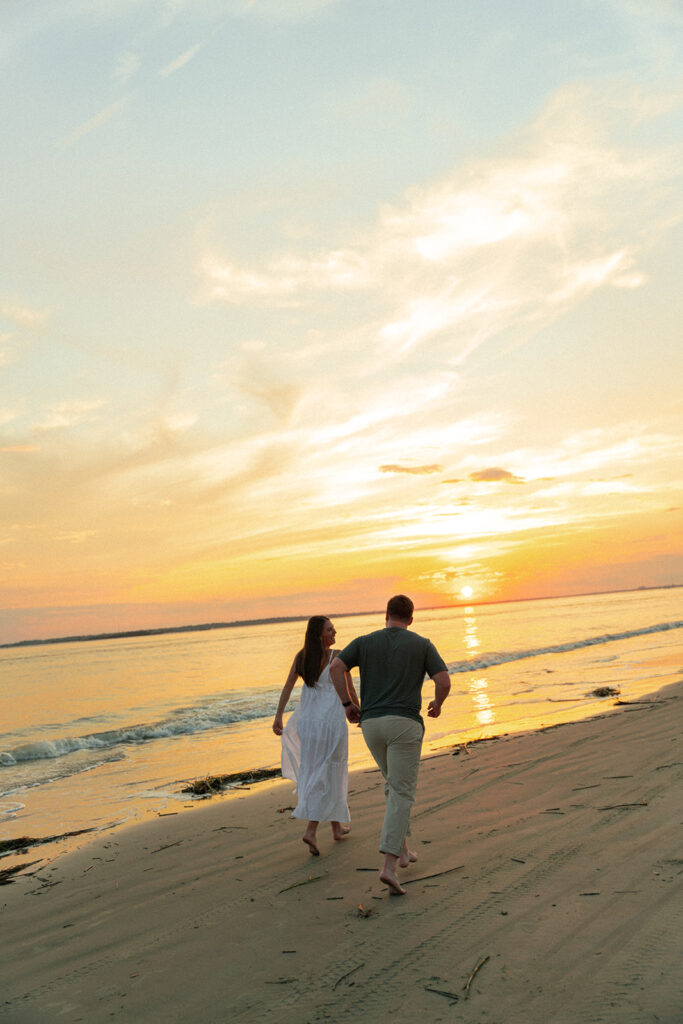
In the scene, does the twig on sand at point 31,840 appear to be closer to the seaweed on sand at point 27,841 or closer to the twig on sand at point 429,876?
the seaweed on sand at point 27,841

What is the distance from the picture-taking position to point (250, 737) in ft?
52.3

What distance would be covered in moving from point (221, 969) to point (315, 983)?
71cm

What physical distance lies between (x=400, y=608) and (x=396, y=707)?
76 cm

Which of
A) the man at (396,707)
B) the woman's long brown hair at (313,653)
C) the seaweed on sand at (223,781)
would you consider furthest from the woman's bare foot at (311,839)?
the seaweed on sand at (223,781)

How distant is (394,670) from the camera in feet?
18.5

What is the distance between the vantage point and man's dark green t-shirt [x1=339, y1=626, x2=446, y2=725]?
220 inches

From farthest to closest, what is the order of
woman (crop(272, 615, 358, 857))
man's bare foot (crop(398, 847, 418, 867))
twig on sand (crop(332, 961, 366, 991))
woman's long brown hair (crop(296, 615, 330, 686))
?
woman's long brown hair (crop(296, 615, 330, 686)) < woman (crop(272, 615, 358, 857)) < man's bare foot (crop(398, 847, 418, 867)) < twig on sand (crop(332, 961, 366, 991))

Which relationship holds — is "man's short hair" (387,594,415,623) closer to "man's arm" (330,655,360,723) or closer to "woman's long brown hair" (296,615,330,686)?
"man's arm" (330,655,360,723)

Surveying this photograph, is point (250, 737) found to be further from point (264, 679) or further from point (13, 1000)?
point (264, 679)

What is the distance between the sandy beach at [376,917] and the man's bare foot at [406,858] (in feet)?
0.36

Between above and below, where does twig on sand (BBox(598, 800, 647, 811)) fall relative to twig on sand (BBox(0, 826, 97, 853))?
above

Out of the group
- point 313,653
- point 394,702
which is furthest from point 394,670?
point 313,653

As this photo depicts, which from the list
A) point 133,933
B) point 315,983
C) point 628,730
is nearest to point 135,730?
point 628,730

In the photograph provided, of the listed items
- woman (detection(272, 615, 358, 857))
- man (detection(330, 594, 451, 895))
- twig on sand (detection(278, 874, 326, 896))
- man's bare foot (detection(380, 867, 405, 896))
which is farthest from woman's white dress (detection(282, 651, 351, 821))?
man's bare foot (detection(380, 867, 405, 896))
